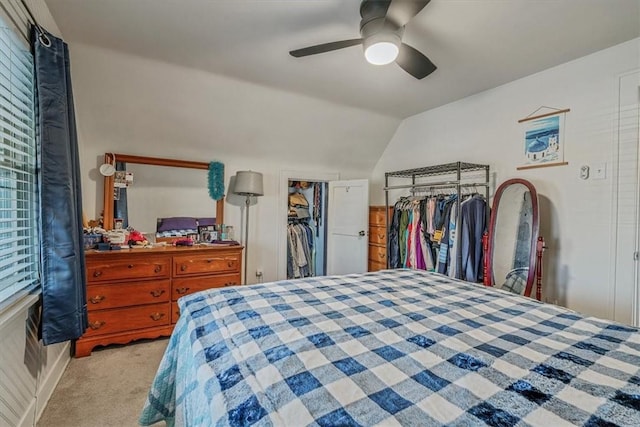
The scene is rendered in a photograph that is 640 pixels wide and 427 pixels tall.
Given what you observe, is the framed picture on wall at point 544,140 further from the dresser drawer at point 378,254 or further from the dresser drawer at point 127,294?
the dresser drawer at point 127,294

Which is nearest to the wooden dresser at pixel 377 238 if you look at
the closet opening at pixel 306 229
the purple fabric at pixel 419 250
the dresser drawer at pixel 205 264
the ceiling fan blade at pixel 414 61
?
the purple fabric at pixel 419 250

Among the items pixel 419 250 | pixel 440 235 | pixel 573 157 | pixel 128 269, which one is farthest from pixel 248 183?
pixel 573 157

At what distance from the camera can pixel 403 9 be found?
4.66 feet

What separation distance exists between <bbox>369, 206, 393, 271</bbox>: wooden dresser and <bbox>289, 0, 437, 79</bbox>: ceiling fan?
7.13 ft

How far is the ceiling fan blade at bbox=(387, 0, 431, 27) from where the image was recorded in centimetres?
137

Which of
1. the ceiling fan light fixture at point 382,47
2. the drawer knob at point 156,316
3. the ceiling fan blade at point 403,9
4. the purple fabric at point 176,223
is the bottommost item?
the drawer knob at point 156,316

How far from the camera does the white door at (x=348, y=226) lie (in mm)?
3865

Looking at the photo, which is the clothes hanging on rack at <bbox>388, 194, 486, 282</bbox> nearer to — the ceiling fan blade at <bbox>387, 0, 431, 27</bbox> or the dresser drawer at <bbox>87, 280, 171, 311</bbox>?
the ceiling fan blade at <bbox>387, 0, 431, 27</bbox>

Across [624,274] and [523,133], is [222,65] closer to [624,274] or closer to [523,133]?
[523,133]

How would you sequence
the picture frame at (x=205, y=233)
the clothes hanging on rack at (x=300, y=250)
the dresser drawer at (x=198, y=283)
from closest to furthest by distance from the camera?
the dresser drawer at (x=198, y=283), the picture frame at (x=205, y=233), the clothes hanging on rack at (x=300, y=250)

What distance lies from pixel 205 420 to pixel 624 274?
2870mm

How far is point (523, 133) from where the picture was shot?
2705mm

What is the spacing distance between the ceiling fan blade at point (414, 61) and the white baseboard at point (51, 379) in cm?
293

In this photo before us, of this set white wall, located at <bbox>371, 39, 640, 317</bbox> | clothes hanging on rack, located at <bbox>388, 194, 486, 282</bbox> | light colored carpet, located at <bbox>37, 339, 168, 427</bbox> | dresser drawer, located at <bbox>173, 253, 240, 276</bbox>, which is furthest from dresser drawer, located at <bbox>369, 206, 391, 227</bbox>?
light colored carpet, located at <bbox>37, 339, 168, 427</bbox>
